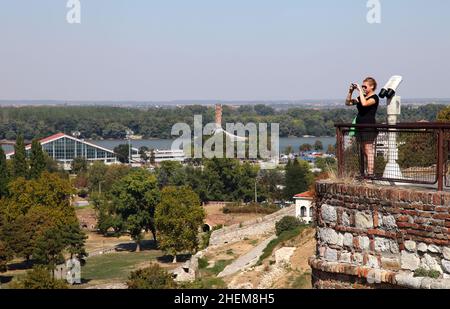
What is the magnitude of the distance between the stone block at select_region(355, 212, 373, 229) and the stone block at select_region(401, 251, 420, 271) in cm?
36

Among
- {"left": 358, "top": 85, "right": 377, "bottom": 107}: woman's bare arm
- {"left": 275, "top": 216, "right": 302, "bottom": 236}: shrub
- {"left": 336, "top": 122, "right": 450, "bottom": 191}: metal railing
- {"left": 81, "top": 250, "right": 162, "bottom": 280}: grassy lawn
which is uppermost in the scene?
{"left": 358, "top": 85, "right": 377, "bottom": 107}: woman's bare arm

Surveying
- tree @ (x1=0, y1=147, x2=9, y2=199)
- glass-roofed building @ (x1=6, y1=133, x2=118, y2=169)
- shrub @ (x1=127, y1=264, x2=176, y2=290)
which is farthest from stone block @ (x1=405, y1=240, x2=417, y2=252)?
glass-roofed building @ (x1=6, y1=133, x2=118, y2=169)

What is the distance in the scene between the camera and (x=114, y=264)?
4831cm

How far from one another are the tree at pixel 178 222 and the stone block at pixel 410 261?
42229 mm

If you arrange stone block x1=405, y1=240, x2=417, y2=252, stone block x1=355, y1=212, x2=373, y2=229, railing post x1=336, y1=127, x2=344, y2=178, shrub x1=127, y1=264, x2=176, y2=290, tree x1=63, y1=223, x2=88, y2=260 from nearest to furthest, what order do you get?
stone block x1=405, y1=240, x2=417, y2=252 < stone block x1=355, y1=212, x2=373, y2=229 < railing post x1=336, y1=127, x2=344, y2=178 < shrub x1=127, y1=264, x2=176, y2=290 < tree x1=63, y1=223, x2=88, y2=260

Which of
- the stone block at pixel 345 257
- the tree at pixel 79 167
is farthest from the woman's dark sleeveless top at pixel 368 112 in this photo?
the tree at pixel 79 167

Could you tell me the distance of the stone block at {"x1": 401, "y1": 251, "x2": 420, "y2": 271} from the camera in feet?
20.1

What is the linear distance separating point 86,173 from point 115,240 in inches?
1451

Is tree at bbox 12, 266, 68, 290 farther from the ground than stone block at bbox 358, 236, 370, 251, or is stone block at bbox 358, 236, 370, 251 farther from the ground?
stone block at bbox 358, 236, 370, 251

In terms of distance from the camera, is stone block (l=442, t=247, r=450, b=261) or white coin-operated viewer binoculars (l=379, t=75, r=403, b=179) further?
white coin-operated viewer binoculars (l=379, t=75, r=403, b=179)

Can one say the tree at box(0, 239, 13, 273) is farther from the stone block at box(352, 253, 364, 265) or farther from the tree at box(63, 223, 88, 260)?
the stone block at box(352, 253, 364, 265)

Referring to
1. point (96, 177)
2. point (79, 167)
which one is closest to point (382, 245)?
point (96, 177)

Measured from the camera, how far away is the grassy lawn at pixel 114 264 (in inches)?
1708
